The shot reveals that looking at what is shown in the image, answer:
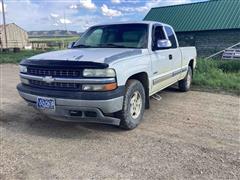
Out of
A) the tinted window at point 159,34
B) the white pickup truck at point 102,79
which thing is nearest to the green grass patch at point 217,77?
the tinted window at point 159,34

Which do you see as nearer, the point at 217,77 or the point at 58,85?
the point at 58,85

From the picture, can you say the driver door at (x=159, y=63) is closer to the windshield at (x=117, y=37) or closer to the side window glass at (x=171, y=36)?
the windshield at (x=117, y=37)

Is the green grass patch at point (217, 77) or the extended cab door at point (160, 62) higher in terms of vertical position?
the extended cab door at point (160, 62)

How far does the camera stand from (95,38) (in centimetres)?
617

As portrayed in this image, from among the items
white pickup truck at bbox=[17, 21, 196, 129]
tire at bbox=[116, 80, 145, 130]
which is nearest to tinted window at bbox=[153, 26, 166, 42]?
white pickup truck at bbox=[17, 21, 196, 129]

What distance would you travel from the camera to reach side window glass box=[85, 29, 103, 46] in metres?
5.98

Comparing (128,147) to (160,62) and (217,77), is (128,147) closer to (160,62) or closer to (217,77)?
(160,62)

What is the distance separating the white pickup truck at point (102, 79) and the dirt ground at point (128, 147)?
39cm

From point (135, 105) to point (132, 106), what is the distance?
0.43ft

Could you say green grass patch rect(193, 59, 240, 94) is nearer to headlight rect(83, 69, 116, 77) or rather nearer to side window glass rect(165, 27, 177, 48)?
side window glass rect(165, 27, 177, 48)

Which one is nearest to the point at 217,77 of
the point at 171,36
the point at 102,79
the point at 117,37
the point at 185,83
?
the point at 185,83

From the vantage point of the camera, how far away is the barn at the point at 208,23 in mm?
21438

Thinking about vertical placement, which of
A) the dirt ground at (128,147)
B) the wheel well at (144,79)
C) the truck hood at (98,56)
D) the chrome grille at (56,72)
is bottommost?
the dirt ground at (128,147)

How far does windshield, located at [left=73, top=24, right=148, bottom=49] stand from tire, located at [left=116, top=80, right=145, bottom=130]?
36.7 inches
